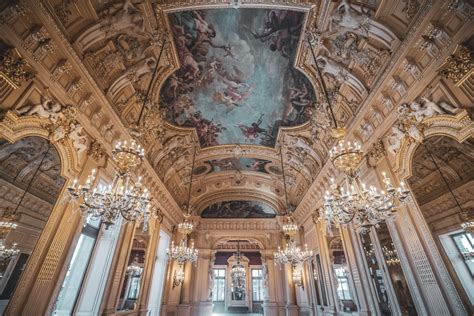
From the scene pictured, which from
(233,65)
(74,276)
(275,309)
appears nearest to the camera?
(74,276)

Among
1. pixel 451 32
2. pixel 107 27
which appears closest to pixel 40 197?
pixel 107 27

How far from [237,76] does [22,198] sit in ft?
19.8

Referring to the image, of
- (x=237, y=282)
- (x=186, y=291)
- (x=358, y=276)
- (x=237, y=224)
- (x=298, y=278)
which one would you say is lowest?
(x=186, y=291)

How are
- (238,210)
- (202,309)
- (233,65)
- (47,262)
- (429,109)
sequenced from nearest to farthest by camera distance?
1. (429,109)
2. (47,262)
3. (233,65)
4. (202,309)
5. (238,210)

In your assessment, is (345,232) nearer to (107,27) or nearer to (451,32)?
(451,32)

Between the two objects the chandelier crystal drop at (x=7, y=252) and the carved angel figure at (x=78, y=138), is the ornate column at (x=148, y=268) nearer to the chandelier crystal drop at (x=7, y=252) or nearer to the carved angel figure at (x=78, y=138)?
the carved angel figure at (x=78, y=138)

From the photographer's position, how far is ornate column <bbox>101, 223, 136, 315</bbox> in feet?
20.9

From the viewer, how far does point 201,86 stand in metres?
7.65

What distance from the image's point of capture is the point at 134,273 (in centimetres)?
837

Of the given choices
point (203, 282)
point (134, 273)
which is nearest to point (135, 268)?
point (134, 273)

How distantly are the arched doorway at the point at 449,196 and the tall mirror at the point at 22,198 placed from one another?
742 centimetres

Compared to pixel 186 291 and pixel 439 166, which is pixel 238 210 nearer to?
pixel 186 291

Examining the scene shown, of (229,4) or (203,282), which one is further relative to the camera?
(203,282)

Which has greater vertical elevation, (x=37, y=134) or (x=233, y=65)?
(x=233, y=65)
